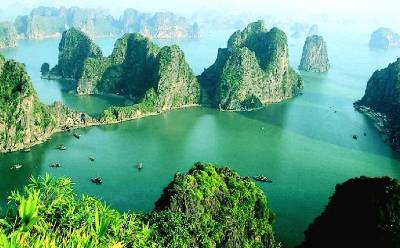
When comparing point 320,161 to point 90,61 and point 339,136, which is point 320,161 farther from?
point 90,61

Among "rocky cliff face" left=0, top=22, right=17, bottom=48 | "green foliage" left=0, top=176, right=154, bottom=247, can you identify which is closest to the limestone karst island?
"green foliage" left=0, top=176, right=154, bottom=247

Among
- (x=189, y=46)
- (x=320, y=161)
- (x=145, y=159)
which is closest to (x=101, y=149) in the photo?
(x=145, y=159)

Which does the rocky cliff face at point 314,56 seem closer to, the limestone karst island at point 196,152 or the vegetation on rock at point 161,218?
the limestone karst island at point 196,152

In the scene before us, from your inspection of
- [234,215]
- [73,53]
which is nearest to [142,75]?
[73,53]

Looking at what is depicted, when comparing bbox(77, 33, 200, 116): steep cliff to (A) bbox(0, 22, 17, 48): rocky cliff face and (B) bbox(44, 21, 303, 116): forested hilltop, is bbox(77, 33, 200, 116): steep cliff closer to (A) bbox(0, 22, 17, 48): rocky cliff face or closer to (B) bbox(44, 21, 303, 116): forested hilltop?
(B) bbox(44, 21, 303, 116): forested hilltop

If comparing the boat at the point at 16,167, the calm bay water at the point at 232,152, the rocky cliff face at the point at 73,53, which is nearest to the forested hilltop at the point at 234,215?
the calm bay water at the point at 232,152

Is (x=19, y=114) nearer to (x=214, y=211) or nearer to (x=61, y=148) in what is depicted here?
(x=61, y=148)
